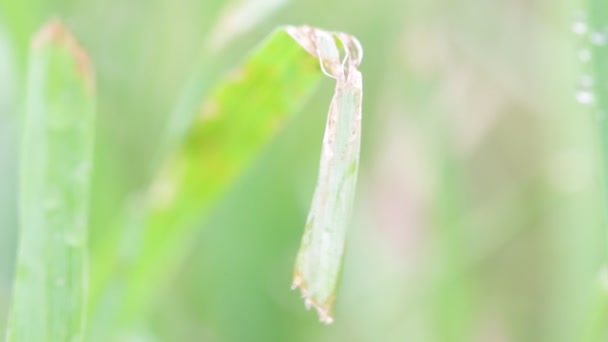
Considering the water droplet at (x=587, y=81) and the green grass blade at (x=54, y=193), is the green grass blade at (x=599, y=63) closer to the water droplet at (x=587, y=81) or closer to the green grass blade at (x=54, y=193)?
the water droplet at (x=587, y=81)

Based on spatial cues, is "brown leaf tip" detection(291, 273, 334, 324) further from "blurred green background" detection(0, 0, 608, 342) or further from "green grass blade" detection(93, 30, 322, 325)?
"blurred green background" detection(0, 0, 608, 342)

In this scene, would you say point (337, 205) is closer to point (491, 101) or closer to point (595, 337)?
point (595, 337)

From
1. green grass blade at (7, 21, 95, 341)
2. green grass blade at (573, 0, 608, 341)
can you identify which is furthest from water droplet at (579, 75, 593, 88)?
green grass blade at (7, 21, 95, 341)

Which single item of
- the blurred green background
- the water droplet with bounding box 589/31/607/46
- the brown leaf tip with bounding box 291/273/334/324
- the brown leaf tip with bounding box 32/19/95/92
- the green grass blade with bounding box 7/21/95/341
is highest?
the brown leaf tip with bounding box 32/19/95/92

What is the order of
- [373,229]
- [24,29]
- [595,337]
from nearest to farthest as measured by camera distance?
[595,337] → [24,29] → [373,229]

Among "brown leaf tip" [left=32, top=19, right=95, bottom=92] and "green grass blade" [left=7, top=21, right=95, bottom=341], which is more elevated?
"brown leaf tip" [left=32, top=19, right=95, bottom=92]

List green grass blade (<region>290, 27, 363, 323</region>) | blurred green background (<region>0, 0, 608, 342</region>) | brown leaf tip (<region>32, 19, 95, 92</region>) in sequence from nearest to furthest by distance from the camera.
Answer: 1. green grass blade (<region>290, 27, 363, 323</region>)
2. brown leaf tip (<region>32, 19, 95, 92</region>)
3. blurred green background (<region>0, 0, 608, 342</region>)

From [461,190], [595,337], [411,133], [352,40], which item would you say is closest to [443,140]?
[461,190]

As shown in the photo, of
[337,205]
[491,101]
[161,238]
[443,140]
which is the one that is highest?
[337,205]
